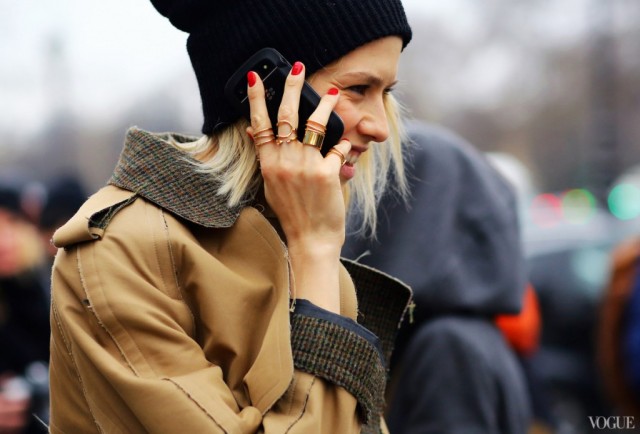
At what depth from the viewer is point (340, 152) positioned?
2125 millimetres

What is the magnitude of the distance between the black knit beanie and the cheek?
0.11 meters

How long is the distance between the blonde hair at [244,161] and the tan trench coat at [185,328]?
0.07 m

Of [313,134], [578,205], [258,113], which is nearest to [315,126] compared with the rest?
[313,134]

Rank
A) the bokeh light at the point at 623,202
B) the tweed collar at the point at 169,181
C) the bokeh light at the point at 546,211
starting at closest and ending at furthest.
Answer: the tweed collar at the point at 169,181 → the bokeh light at the point at 546,211 → the bokeh light at the point at 623,202

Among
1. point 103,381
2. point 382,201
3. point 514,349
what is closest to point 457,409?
point 382,201

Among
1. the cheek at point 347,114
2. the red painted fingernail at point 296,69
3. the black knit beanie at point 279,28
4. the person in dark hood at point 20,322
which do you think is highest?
the black knit beanie at point 279,28

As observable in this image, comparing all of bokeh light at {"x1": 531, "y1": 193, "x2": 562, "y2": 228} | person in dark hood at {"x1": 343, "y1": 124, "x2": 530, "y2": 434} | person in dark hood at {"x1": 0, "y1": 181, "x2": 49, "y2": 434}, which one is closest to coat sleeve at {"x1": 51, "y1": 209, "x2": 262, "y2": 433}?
person in dark hood at {"x1": 343, "y1": 124, "x2": 530, "y2": 434}

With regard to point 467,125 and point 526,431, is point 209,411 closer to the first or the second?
point 526,431

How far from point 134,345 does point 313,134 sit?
0.60 meters

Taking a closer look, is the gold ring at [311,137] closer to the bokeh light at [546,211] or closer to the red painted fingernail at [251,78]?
the red painted fingernail at [251,78]

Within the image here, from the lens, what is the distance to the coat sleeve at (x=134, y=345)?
5.92 feet

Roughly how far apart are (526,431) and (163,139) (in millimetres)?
1718

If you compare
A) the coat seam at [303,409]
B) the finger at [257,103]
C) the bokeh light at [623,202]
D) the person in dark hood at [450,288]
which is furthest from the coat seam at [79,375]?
the bokeh light at [623,202]

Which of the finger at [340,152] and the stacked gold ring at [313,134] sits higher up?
the stacked gold ring at [313,134]
